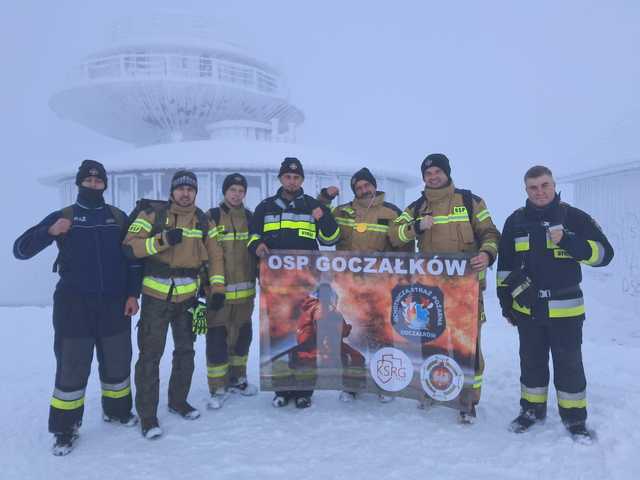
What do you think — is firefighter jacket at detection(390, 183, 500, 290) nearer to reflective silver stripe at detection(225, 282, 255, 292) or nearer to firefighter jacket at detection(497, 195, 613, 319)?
firefighter jacket at detection(497, 195, 613, 319)

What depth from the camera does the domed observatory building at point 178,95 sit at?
20.0 m

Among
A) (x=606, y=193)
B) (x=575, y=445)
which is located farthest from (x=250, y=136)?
(x=575, y=445)

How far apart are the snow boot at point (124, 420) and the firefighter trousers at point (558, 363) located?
3.55 m

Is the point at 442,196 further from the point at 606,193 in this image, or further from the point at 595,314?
the point at 606,193

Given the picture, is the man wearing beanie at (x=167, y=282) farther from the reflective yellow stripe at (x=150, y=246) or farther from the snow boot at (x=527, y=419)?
the snow boot at (x=527, y=419)

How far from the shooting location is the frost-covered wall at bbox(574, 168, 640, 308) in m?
14.2

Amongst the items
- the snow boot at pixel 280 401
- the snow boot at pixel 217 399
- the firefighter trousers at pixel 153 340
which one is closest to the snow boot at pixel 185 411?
the snow boot at pixel 217 399

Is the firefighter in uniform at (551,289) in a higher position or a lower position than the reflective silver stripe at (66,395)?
higher

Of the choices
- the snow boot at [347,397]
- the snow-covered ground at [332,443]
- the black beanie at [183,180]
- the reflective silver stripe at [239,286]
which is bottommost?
the snow-covered ground at [332,443]

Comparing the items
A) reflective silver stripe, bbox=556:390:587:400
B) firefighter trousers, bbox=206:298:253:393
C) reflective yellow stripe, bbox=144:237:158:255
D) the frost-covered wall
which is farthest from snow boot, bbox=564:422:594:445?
the frost-covered wall

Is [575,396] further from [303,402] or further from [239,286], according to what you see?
[239,286]

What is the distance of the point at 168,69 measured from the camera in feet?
77.3

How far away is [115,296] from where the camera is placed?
395 cm

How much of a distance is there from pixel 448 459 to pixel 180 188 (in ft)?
10.4
